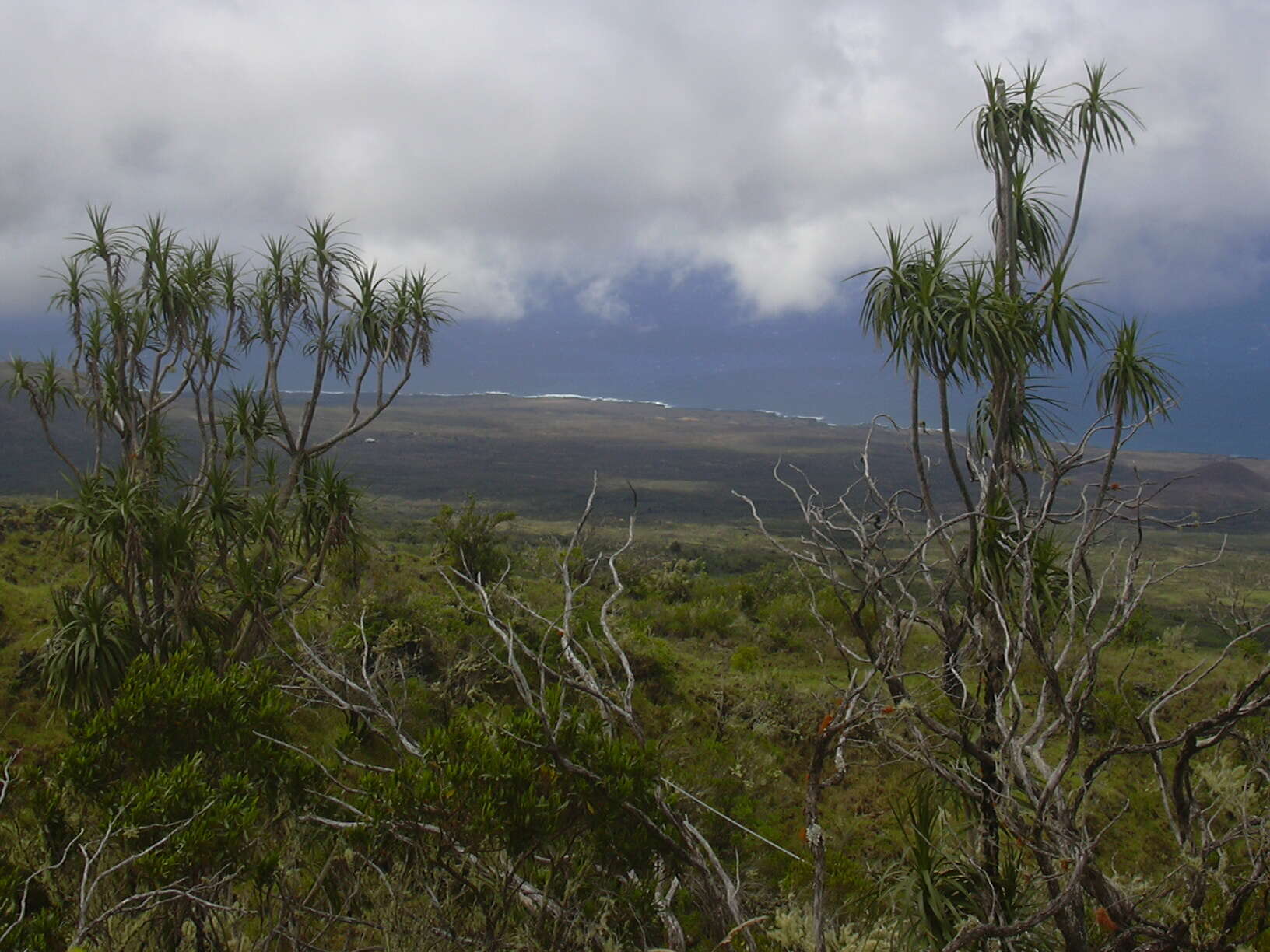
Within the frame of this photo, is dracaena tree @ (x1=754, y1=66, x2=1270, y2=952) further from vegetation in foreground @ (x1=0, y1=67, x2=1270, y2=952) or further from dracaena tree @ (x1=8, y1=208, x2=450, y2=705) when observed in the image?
dracaena tree @ (x1=8, y1=208, x2=450, y2=705)

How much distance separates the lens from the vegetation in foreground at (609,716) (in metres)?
4.11

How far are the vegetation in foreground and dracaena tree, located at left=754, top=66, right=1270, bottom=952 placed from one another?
1.8 inches

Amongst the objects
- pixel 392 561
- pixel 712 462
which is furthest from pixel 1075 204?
pixel 712 462

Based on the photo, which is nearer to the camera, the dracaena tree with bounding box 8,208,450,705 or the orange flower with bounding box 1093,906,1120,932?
the orange flower with bounding box 1093,906,1120,932

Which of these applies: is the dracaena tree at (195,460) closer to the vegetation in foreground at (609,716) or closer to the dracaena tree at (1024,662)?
the vegetation in foreground at (609,716)

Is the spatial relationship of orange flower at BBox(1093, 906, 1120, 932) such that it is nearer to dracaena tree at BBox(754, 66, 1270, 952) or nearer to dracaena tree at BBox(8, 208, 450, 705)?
dracaena tree at BBox(754, 66, 1270, 952)

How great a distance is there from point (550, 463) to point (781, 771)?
79752 millimetres

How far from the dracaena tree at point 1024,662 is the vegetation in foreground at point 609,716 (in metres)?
0.05

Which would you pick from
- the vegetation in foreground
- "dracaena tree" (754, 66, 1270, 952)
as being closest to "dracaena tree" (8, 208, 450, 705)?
the vegetation in foreground

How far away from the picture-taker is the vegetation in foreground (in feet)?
13.5

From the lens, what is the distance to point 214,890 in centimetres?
456

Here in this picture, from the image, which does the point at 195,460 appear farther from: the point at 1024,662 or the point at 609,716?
the point at 1024,662

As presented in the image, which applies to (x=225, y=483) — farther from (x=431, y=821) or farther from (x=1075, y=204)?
(x=1075, y=204)

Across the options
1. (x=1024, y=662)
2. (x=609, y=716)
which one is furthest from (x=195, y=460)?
(x=1024, y=662)
